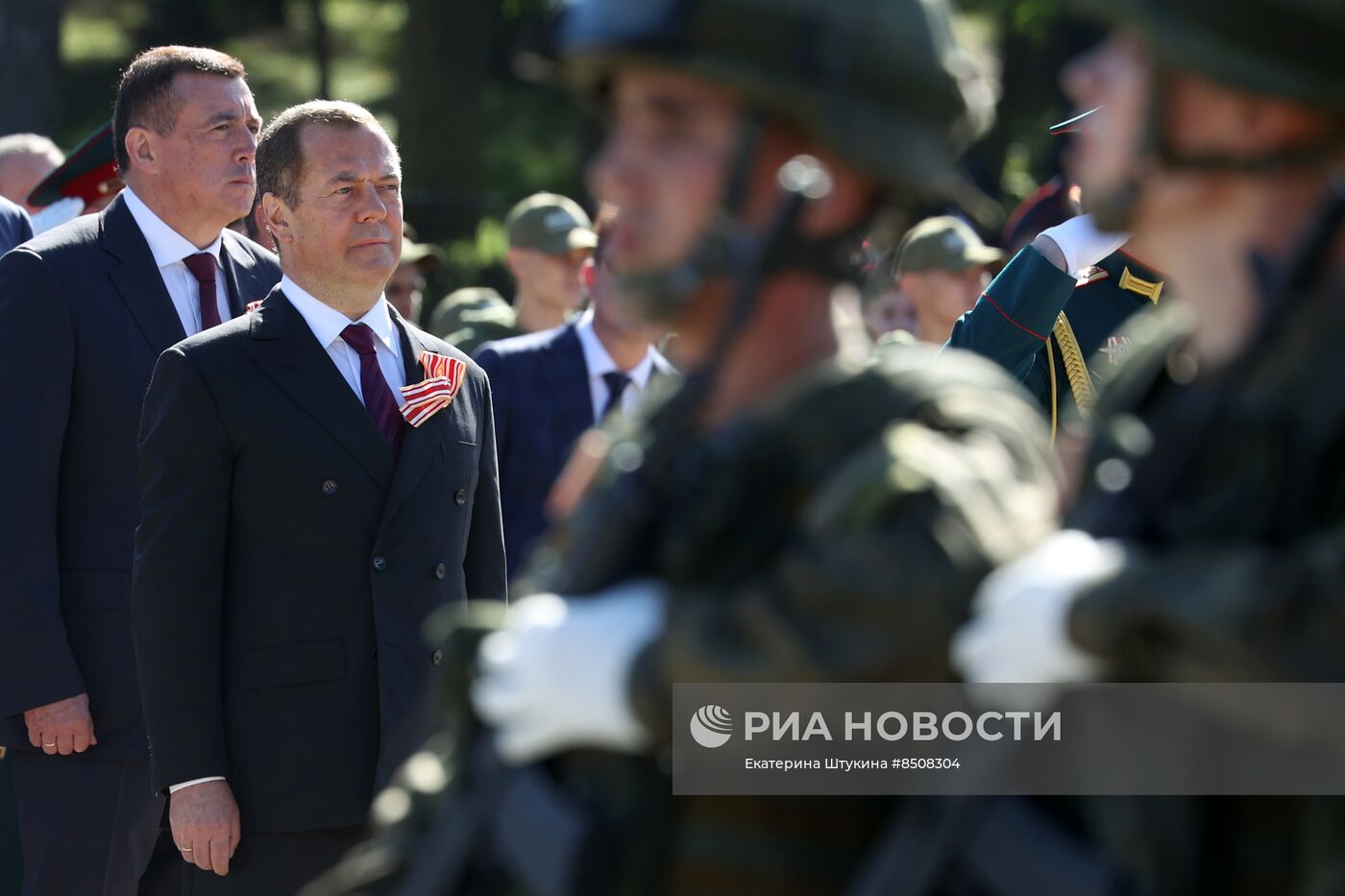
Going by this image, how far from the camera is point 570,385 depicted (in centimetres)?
566

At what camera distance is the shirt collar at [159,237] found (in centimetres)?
506

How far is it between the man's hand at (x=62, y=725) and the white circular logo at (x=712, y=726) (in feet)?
9.66

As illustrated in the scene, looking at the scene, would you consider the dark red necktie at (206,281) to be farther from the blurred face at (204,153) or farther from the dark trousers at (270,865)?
the dark trousers at (270,865)

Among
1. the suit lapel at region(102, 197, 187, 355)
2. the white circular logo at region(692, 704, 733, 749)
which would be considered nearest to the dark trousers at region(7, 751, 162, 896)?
the suit lapel at region(102, 197, 187, 355)

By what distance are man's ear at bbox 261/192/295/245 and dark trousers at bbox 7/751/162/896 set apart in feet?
4.84

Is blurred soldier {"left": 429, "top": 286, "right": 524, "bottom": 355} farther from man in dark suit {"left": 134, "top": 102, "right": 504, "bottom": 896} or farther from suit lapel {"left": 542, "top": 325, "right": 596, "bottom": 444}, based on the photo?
man in dark suit {"left": 134, "top": 102, "right": 504, "bottom": 896}

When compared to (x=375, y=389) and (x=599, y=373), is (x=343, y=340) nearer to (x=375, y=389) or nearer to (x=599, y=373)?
(x=375, y=389)

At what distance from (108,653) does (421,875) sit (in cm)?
268

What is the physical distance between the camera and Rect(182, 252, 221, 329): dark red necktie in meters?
5.07

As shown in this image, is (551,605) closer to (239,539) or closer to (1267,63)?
(1267,63)

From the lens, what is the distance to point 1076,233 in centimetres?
435

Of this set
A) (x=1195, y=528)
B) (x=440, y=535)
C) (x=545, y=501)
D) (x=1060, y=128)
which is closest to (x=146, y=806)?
(x=440, y=535)

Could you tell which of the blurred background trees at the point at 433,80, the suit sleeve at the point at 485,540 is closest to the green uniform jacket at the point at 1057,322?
the suit sleeve at the point at 485,540

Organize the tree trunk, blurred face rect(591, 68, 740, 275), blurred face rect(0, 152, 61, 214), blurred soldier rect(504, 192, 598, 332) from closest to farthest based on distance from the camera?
blurred face rect(591, 68, 740, 275) < blurred soldier rect(504, 192, 598, 332) < blurred face rect(0, 152, 61, 214) < the tree trunk
